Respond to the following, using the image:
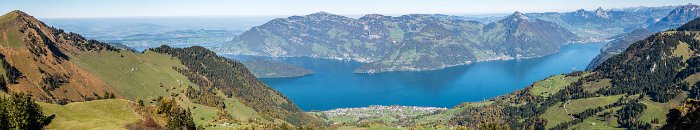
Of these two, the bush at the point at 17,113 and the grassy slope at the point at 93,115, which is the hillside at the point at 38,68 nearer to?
the grassy slope at the point at 93,115

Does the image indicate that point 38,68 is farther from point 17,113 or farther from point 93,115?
point 17,113

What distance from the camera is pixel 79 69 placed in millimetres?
187625

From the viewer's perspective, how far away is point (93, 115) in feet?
291

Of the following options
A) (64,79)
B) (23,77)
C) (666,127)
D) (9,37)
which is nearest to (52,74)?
(64,79)

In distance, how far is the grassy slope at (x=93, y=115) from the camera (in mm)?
79438

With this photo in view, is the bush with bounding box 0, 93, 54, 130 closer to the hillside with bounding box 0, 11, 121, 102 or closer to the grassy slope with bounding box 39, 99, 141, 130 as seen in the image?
the grassy slope with bounding box 39, 99, 141, 130

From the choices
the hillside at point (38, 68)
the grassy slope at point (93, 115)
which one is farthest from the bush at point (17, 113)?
the hillside at point (38, 68)

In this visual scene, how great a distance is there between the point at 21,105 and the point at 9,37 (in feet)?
432

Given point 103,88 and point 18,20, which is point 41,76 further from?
point 18,20

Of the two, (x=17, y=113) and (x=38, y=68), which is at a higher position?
(x=17, y=113)

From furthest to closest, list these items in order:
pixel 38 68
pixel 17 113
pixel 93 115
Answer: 1. pixel 38 68
2. pixel 93 115
3. pixel 17 113

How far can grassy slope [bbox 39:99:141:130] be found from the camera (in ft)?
261

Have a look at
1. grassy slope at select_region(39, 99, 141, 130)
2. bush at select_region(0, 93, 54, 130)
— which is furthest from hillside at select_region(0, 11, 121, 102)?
bush at select_region(0, 93, 54, 130)

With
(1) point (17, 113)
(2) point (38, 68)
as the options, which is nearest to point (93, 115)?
(1) point (17, 113)
